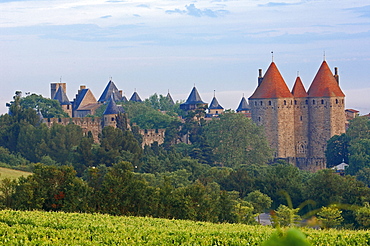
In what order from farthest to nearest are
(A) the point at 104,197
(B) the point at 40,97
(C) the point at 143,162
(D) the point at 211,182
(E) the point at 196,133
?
(B) the point at 40,97 < (E) the point at 196,133 < (C) the point at 143,162 < (D) the point at 211,182 < (A) the point at 104,197

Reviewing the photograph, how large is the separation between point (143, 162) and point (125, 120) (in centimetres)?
1431

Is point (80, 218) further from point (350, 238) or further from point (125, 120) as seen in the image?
point (125, 120)

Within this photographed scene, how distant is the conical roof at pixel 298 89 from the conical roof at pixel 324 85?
512 mm

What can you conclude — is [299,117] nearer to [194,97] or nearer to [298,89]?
[298,89]

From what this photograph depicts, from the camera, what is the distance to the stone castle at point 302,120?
5806 cm

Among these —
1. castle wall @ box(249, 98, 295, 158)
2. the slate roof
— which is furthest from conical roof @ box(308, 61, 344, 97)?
the slate roof

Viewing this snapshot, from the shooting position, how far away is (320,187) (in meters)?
35.5

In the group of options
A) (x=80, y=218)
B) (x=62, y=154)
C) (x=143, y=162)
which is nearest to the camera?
(x=80, y=218)

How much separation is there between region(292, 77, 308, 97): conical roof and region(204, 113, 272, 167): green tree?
4847 millimetres

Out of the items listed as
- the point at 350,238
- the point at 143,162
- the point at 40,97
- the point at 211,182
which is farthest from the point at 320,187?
the point at 40,97

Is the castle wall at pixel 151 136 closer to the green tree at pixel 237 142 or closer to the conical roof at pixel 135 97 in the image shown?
the green tree at pixel 237 142

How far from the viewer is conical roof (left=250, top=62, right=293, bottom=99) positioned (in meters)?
59.3

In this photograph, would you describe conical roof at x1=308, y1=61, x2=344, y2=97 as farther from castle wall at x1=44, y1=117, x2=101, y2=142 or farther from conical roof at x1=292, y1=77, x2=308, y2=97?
castle wall at x1=44, y1=117, x2=101, y2=142

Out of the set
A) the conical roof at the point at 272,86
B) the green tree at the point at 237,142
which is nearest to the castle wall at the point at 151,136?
the green tree at the point at 237,142
